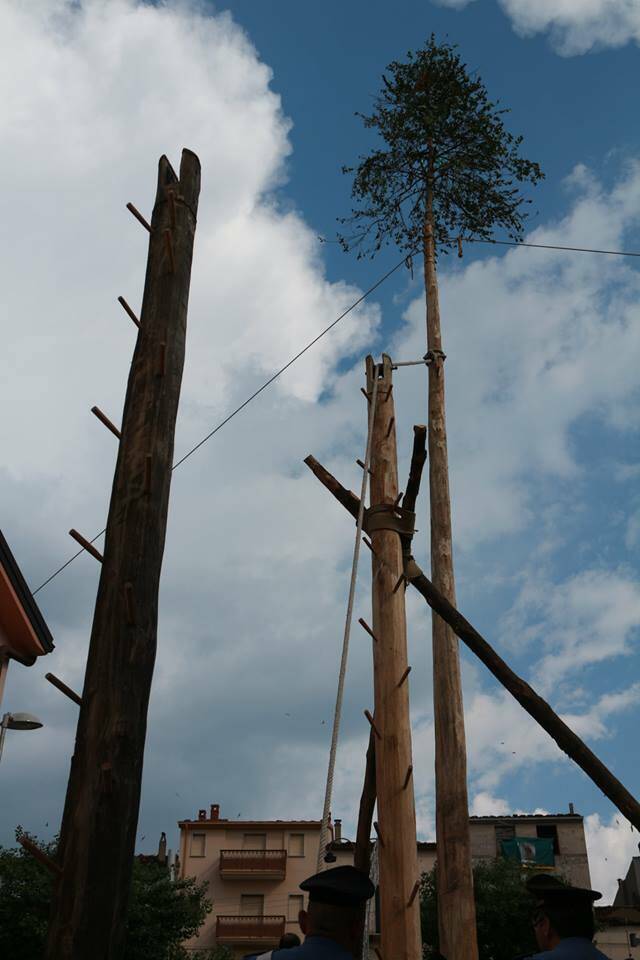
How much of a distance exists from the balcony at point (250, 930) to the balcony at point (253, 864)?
1816mm

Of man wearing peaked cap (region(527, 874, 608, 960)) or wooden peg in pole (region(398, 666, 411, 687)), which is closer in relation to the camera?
man wearing peaked cap (region(527, 874, 608, 960))

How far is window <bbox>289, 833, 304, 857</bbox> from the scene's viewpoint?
149 ft

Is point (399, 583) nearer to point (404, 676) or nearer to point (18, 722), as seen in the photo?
point (404, 676)

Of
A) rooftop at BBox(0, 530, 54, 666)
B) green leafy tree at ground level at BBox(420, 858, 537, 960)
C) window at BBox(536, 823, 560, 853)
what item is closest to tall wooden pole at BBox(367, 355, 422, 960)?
rooftop at BBox(0, 530, 54, 666)

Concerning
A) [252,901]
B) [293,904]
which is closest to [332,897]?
[293,904]

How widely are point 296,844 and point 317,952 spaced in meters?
45.5

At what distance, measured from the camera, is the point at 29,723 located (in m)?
12.8

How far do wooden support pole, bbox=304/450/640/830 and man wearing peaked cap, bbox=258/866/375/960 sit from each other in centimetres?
310

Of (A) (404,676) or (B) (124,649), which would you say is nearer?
(B) (124,649)

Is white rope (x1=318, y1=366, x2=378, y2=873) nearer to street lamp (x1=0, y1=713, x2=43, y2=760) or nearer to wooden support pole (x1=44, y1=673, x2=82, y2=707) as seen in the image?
wooden support pole (x1=44, y1=673, x2=82, y2=707)

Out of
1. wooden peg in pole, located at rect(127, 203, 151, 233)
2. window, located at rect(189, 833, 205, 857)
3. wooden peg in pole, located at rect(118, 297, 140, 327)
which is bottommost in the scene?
wooden peg in pole, located at rect(118, 297, 140, 327)

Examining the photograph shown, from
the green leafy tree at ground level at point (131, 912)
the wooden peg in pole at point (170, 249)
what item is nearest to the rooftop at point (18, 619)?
the wooden peg in pole at point (170, 249)

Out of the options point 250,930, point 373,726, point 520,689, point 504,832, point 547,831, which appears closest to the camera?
point 373,726

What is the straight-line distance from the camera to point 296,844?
149 feet
